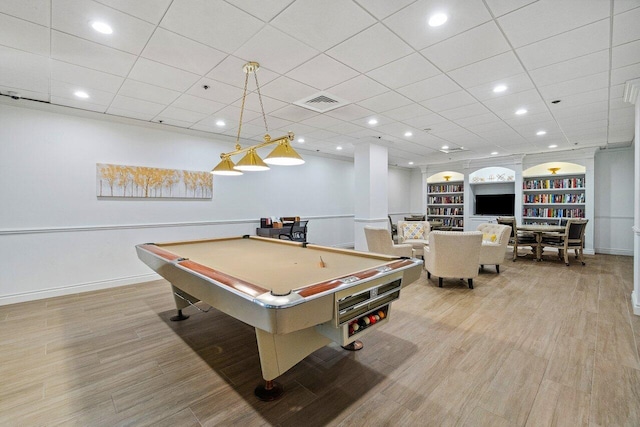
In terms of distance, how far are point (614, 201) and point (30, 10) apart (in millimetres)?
10244

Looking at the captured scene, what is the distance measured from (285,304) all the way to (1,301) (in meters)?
4.55

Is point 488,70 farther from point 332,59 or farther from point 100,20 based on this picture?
point 100,20

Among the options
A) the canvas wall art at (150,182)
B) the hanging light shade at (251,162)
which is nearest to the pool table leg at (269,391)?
the hanging light shade at (251,162)

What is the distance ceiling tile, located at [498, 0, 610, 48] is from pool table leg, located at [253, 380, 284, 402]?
303 cm

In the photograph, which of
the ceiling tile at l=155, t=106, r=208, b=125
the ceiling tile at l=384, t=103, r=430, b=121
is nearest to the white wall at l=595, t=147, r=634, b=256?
the ceiling tile at l=384, t=103, r=430, b=121

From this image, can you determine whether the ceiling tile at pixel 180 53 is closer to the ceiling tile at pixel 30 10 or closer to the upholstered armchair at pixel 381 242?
the ceiling tile at pixel 30 10

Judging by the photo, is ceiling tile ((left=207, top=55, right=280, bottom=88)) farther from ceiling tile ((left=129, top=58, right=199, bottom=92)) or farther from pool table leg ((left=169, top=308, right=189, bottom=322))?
pool table leg ((left=169, top=308, right=189, bottom=322))

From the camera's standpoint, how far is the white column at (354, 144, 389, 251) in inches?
235

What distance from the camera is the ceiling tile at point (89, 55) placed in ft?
7.77

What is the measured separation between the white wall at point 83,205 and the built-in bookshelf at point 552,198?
7476 mm

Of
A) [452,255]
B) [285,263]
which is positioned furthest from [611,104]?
[285,263]

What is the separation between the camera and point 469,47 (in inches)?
97.0

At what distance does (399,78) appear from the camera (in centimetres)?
306

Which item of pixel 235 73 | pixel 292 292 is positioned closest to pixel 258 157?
pixel 235 73
